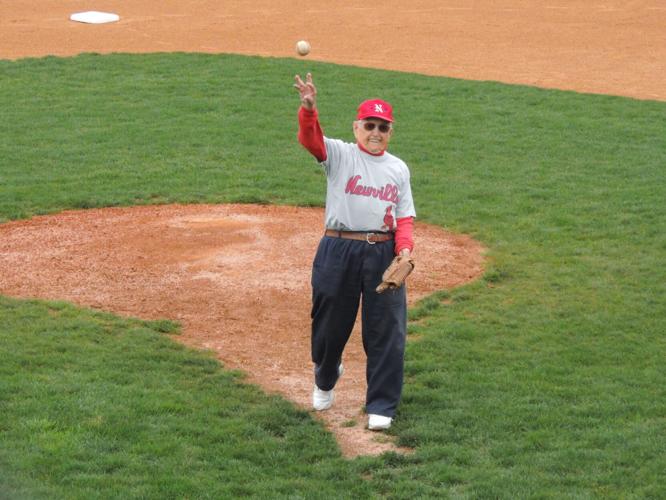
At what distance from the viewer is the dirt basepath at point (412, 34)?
2189 cm

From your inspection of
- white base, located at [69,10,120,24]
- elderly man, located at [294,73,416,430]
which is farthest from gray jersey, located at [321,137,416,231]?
white base, located at [69,10,120,24]

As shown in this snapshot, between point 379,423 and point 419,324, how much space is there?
234cm

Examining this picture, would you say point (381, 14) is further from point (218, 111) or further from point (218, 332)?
point (218, 332)

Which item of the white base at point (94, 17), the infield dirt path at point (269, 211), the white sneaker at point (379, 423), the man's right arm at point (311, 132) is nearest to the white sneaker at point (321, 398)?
the infield dirt path at point (269, 211)

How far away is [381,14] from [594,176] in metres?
13.5

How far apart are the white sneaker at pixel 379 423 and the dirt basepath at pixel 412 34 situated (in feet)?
43.8

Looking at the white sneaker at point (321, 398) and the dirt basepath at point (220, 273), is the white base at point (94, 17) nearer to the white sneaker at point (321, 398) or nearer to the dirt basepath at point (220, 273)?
the dirt basepath at point (220, 273)

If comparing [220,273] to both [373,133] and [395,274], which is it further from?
[395,274]

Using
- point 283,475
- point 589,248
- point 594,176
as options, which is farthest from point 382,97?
point 283,475

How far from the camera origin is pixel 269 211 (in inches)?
523

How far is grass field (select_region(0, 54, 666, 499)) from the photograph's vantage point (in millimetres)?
6887

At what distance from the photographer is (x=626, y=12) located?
27.4 meters

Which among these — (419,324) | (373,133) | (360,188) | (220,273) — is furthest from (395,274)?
(220,273)

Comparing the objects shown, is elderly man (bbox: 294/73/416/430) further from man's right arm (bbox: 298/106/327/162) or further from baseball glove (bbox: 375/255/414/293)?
baseball glove (bbox: 375/255/414/293)
